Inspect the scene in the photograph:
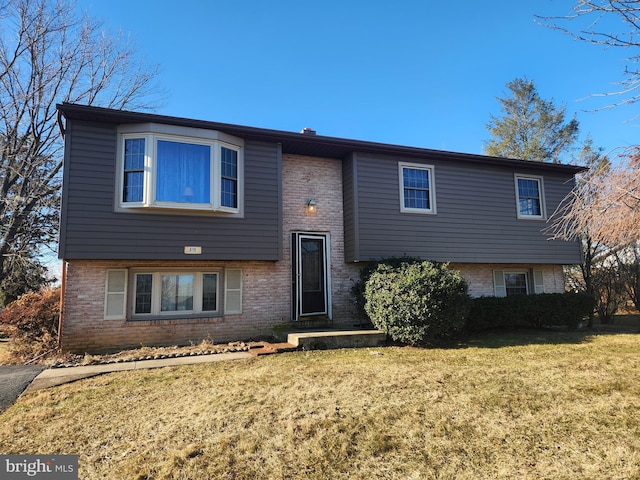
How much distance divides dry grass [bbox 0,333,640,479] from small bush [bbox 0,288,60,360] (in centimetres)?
332

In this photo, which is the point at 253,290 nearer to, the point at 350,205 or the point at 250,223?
the point at 250,223

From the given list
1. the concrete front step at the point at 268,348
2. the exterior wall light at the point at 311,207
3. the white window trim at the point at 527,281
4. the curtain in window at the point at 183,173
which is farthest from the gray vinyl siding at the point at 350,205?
the white window trim at the point at 527,281

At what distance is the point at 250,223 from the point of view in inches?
341

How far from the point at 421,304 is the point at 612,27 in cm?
523

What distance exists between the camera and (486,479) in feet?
9.01

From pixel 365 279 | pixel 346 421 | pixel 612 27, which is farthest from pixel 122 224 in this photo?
pixel 612 27

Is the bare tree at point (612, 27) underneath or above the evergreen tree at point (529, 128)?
underneath

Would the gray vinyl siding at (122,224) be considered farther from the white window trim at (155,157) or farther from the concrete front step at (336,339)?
the concrete front step at (336,339)

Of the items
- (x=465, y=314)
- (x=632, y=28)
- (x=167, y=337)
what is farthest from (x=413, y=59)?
(x=167, y=337)

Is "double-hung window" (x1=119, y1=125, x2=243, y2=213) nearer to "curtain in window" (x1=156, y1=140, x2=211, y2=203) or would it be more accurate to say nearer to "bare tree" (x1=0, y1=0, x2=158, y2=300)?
"curtain in window" (x1=156, y1=140, x2=211, y2=203)

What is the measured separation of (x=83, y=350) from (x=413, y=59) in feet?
42.9

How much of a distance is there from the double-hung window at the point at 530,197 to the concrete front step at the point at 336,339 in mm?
7080

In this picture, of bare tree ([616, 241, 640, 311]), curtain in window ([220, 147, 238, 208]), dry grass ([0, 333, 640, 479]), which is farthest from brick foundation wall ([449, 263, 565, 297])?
curtain in window ([220, 147, 238, 208])

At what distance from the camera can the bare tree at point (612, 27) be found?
10.2ft
